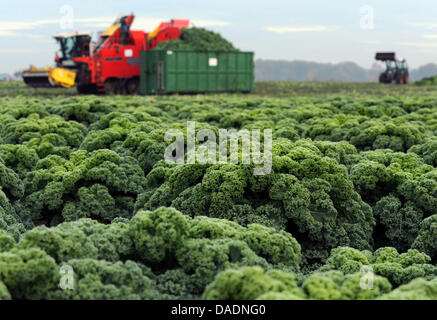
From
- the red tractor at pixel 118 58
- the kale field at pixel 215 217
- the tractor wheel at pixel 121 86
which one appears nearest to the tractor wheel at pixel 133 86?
the red tractor at pixel 118 58

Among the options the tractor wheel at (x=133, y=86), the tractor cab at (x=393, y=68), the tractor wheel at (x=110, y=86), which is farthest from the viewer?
the tractor cab at (x=393, y=68)

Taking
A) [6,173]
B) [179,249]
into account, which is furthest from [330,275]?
[6,173]

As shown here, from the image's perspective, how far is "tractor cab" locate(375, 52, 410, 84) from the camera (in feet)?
215

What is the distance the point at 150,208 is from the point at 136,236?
318cm

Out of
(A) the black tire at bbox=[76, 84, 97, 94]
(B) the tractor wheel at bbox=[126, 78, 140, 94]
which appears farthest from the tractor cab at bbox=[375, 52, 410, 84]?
(A) the black tire at bbox=[76, 84, 97, 94]

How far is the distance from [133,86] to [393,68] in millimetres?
37583

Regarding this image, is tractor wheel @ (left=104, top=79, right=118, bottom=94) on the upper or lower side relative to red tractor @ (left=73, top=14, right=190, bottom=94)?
lower

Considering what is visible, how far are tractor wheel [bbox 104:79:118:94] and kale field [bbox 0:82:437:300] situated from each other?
75.7 ft

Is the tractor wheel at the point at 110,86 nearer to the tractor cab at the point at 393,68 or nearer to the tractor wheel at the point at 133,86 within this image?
the tractor wheel at the point at 133,86

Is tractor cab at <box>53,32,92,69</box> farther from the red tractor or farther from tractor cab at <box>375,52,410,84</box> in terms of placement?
tractor cab at <box>375,52,410,84</box>

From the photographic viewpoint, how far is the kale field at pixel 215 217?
17.5 feet

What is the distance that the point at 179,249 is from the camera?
618 cm

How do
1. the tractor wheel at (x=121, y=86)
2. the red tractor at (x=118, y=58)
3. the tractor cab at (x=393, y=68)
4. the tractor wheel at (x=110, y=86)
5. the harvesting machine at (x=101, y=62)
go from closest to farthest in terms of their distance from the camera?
1. the harvesting machine at (x=101, y=62)
2. the red tractor at (x=118, y=58)
3. the tractor wheel at (x=110, y=86)
4. the tractor wheel at (x=121, y=86)
5. the tractor cab at (x=393, y=68)

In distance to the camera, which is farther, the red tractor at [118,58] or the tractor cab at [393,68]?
the tractor cab at [393,68]
